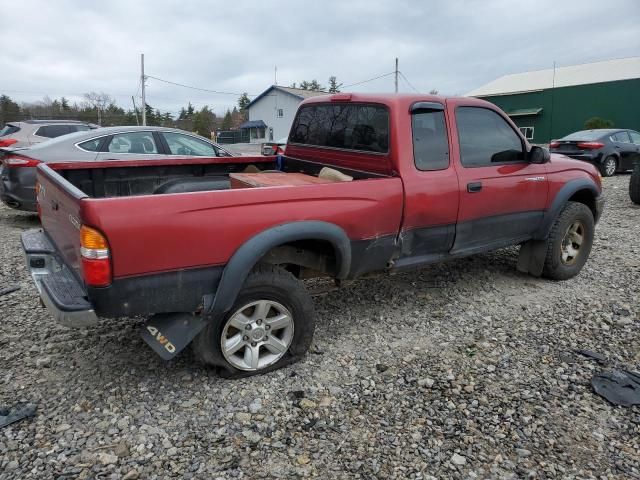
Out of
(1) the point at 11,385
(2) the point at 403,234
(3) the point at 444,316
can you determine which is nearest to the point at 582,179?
(3) the point at 444,316

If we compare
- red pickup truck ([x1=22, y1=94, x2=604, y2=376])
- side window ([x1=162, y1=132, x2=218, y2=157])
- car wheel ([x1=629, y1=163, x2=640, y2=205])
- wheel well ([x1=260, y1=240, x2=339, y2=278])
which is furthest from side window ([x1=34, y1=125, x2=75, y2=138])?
car wheel ([x1=629, y1=163, x2=640, y2=205])

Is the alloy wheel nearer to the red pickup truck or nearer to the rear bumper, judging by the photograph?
the red pickup truck

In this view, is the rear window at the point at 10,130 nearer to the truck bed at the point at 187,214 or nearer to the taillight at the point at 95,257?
the truck bed at the point at 187,214

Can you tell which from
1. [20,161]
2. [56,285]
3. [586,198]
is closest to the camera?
[56,285]

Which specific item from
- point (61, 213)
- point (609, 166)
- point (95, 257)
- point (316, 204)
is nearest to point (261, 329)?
point (316, 204)

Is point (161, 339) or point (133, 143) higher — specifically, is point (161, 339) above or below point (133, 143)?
below

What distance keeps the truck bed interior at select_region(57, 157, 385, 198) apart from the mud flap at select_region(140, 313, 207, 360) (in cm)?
171

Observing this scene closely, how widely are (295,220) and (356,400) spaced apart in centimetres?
122

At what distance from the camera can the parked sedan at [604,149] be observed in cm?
1346

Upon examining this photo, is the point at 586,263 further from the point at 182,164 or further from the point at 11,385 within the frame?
the point at 11,385

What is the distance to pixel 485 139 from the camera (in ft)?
14.1

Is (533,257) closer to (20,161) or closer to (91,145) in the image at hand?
(91,145)

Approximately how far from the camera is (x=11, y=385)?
313 cm

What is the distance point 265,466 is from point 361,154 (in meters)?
2.50
